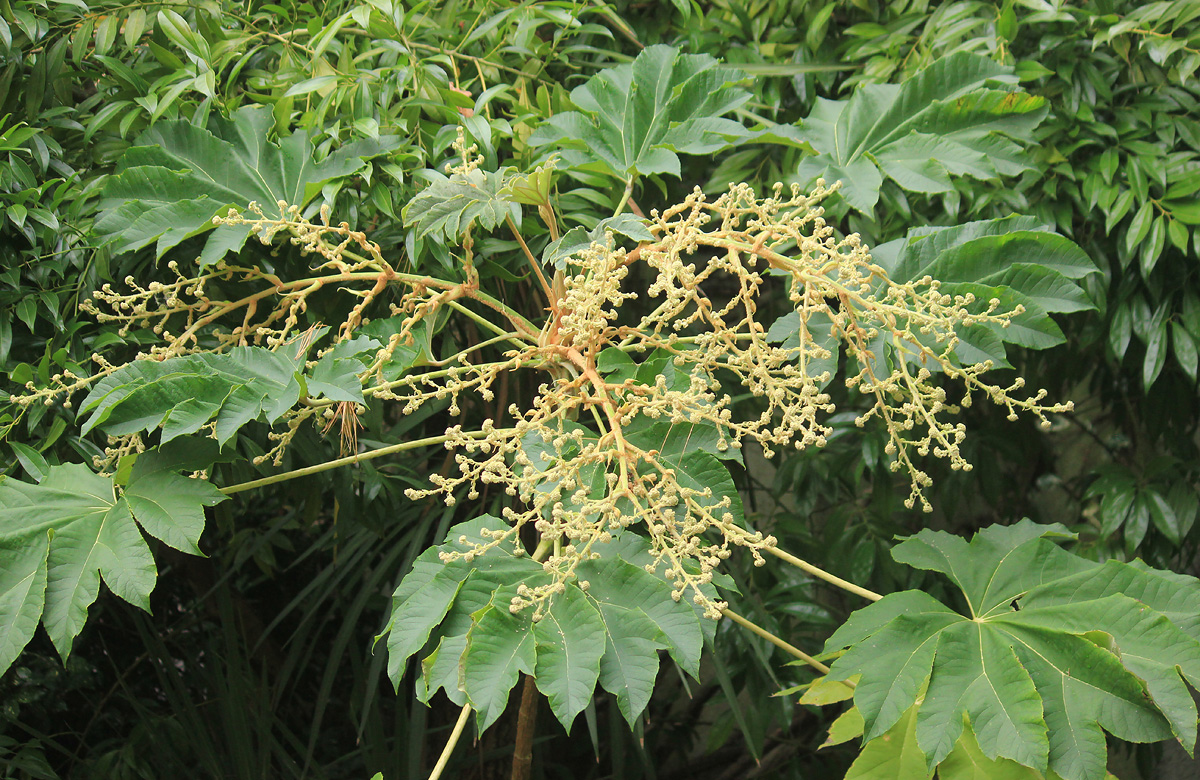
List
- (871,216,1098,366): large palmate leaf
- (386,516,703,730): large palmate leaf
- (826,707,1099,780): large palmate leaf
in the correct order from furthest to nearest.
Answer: (871,216,1098,366): large palmate leaf → (826,707,1099,780): large palmate leaf → (386,516,703,730): large palmate leaf

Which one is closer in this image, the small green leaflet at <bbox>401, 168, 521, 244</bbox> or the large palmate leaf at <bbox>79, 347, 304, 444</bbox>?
the large palmate leaf at <bbox>79, 347, 304, 444</bbox>

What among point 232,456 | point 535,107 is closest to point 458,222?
point 232,456

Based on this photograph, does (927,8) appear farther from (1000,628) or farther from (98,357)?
(98,357)

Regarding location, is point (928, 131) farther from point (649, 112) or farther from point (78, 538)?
point (78, 538)

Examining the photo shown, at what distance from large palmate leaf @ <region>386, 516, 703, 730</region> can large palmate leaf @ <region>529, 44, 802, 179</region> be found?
557mm

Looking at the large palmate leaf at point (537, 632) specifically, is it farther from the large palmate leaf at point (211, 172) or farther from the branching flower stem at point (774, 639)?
the large palmate leaf at point (211, 172)

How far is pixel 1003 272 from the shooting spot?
103cm

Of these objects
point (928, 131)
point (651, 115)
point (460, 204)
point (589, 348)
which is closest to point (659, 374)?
point (589, 348)

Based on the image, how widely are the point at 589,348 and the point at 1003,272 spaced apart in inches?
20.0

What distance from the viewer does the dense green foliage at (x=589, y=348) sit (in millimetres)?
836

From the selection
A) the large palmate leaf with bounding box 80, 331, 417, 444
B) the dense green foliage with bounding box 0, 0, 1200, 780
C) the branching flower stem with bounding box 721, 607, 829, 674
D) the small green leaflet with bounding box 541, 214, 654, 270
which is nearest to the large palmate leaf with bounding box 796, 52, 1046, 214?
the dense green foliage with bounding box 0, 0, 1200, 780

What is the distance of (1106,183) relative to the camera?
4.39 feet

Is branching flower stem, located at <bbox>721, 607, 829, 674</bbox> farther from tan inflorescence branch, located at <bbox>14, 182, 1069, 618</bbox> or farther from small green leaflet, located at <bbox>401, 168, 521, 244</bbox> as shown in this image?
small green leaflet, located at <bbox>401, 168, 521, 244</bbox>

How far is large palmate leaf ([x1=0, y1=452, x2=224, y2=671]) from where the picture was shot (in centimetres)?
80
